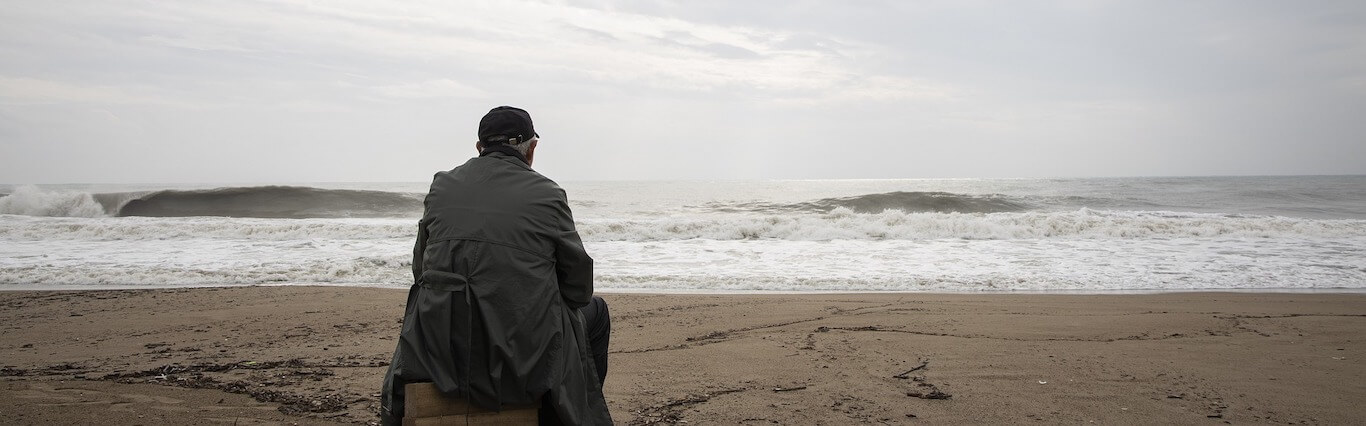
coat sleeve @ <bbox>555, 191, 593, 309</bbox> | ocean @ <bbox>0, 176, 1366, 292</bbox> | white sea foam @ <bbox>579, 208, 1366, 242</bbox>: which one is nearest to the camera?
coat sleeve @ <bbox>555, 191, 593, 309</bbox>

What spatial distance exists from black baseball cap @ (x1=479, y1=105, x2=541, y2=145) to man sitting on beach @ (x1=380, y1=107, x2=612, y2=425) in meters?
0.05

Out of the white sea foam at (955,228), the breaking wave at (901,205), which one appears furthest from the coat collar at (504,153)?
the breaking wave at (901,205)

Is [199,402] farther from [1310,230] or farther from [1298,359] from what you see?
[1310,230]

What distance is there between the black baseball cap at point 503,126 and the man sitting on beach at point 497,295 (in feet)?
0.17

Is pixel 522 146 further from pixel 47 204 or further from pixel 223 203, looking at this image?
pixel 223 203

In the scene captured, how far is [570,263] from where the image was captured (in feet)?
7.18

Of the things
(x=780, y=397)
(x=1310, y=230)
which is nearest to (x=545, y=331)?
(x=780, y=397)

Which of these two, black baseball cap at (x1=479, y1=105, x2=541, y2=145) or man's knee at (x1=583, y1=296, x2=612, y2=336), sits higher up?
black baseball cap at (x1=479, y1=105, x2=541, y2=145)

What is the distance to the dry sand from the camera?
3.64 meters

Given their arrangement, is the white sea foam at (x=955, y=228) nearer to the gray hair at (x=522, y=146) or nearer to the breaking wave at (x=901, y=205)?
the breaking wave at (x=901, y=205)

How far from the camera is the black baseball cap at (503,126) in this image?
2275 millimetres

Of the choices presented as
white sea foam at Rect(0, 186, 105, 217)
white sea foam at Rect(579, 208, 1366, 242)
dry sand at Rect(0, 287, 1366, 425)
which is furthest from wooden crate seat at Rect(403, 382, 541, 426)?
white sea foam at Rect(0, 186, 105, 217)

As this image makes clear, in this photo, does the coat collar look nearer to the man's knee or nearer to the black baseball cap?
the black baseball cap

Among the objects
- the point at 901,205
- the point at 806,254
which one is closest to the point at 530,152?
the point at 806,254
